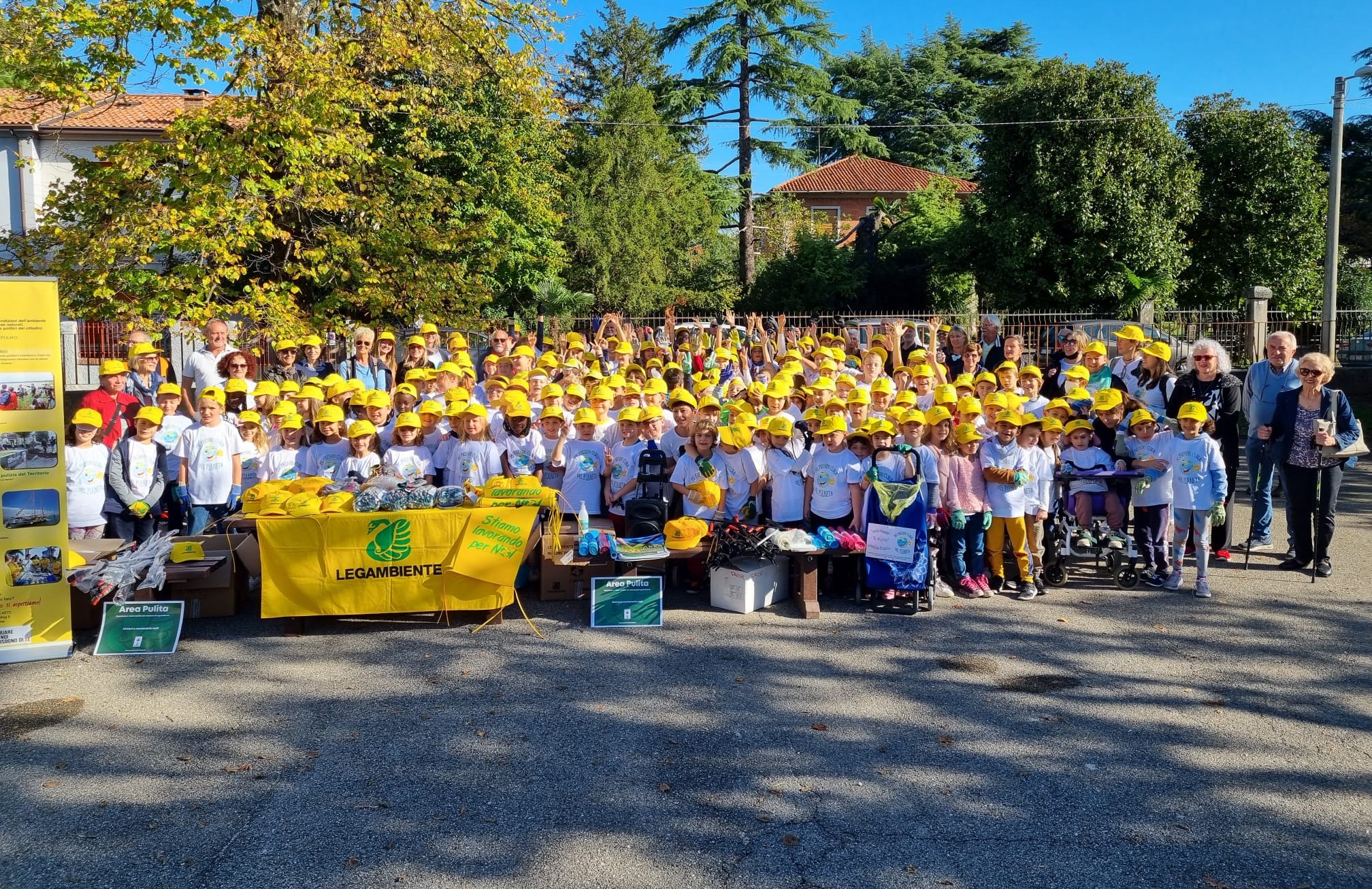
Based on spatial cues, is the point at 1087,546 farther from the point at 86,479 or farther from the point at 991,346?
the point at 86,479

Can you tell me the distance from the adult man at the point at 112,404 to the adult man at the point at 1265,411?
9.80 m

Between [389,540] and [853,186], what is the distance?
43.1m

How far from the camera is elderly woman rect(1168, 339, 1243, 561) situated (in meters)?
9.73

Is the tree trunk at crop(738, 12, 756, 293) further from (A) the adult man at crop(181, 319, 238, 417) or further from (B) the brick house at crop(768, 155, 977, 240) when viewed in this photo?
(A) the adult man at crop(181, 319, 238, 417)

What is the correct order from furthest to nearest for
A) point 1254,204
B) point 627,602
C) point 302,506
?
point 1254,204 → point 627,602 → point 302,506

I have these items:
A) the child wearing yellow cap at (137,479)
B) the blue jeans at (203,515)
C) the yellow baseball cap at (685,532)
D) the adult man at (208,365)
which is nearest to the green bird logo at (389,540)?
the yellow baseball cap at (685,532)

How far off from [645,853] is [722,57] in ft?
Result: 115

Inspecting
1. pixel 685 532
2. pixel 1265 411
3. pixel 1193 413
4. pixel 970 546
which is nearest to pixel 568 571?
pixel 685 532

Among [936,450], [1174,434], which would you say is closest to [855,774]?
[936,450]

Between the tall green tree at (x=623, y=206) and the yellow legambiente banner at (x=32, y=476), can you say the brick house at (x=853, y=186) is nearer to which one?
the tall green tree at (x=623, y=206)

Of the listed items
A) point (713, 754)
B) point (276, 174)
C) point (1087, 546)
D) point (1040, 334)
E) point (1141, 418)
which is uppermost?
point (276, 174)

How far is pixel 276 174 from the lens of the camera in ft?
50.6

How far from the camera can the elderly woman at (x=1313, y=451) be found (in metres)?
9.28

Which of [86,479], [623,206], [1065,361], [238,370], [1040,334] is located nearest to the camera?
[86,479]
